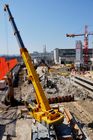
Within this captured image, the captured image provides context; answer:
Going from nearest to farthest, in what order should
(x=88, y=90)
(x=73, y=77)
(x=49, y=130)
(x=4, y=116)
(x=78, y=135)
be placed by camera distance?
(x=49, y=130) < (x=78, y=135) < (x=4, y=116) < (x=88, y=90) < (x=73, y=77)

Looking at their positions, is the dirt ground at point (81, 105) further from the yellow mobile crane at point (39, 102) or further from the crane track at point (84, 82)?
the yellow mobile crane at point (39, 102)

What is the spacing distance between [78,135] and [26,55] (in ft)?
20.7

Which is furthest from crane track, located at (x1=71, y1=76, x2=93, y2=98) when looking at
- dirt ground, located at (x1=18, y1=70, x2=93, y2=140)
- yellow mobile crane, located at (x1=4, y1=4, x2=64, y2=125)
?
yellow mobile crane, located at (x1=4, y1=4, x2=64, y2=125)

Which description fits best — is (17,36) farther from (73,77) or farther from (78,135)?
(73,77)

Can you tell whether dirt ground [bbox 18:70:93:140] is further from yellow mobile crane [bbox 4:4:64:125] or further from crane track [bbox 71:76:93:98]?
yellow mobile crane [bbox 4:4:64:125]

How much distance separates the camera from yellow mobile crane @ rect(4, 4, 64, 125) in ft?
51.0

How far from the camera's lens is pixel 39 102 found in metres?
17.3

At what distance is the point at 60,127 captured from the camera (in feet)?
57.0

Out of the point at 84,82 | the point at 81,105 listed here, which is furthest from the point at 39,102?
the point at 84,82

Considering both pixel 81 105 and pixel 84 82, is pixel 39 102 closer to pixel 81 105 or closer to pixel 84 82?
pixel 81 105

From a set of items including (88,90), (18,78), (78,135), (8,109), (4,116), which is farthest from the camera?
(18,78)

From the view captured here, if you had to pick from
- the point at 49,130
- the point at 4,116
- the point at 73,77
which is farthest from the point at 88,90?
the point at 49,130

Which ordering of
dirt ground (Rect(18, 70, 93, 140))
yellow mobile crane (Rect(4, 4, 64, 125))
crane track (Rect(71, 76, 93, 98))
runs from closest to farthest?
yellow mobile crane (Rect(4, 4, 64, 125)), dirt ground (Rect(18, 70, 93, 140)), crane track (Rect(71, 76, 93, 98))

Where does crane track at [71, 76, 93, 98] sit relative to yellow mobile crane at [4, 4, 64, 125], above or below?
below
